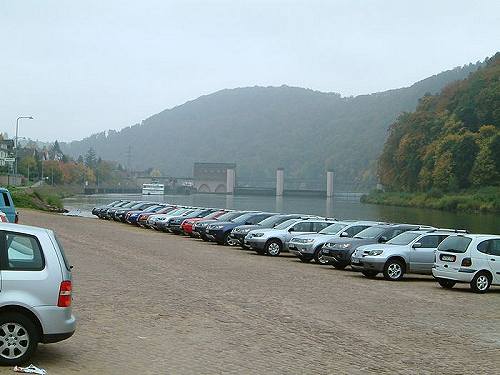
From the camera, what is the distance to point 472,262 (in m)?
20.3

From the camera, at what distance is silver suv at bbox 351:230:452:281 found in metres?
23.1

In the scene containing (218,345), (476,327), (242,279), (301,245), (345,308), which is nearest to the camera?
(218,345)

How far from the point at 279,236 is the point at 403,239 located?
25.0 feet

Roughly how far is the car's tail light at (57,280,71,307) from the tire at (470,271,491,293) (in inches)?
543

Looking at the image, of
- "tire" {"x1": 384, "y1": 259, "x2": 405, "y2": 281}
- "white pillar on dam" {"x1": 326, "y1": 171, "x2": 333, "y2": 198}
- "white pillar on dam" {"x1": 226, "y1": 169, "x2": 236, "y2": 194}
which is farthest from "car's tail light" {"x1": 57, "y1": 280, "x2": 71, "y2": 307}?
"white pillar on dam" {"x1": 226, "y1": 169, "x2": 236, "y2": 194}

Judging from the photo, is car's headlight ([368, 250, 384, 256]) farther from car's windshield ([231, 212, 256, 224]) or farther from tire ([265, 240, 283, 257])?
car's windshield ([231, 212, 256, 224])

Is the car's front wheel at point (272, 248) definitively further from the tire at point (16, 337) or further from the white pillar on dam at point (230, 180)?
the white pillar on dam at point (230, 180)

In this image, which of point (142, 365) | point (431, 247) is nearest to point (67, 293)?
point (142, 365)

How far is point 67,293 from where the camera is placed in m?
9.20

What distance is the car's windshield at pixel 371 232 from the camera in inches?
1044

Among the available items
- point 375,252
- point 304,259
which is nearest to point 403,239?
point 375,252

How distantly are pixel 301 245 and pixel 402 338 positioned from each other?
53.1ft

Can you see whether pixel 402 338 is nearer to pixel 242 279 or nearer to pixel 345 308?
pixel 345 308

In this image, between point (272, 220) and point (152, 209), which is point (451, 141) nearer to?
point (152, 209)
